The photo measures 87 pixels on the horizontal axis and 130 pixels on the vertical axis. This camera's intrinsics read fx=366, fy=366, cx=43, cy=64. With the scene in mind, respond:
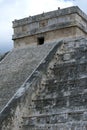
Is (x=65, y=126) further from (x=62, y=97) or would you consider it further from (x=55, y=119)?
(x=62, y=97)

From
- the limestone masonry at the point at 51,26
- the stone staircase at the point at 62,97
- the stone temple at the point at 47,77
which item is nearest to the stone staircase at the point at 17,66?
the stone temple at the point at 47,77

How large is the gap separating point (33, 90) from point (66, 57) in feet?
6.20

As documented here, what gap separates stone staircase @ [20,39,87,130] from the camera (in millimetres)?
9625

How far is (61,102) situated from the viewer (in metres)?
10.2

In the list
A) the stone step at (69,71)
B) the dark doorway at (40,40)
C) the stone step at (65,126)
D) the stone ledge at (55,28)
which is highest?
the stone ledge at (55,28)

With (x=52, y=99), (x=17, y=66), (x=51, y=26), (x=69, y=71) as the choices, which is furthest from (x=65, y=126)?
(x=51, y=26)

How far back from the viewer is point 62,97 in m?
10.3

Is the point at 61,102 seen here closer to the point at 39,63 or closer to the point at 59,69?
the point at 59,69

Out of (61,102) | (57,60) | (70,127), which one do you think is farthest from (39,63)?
(70,127)

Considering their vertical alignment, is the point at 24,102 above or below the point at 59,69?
below

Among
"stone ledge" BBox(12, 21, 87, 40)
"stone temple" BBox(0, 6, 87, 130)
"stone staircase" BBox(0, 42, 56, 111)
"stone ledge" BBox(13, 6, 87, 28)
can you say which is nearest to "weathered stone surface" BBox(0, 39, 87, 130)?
"stone temple" BBox(0, 6, 87, 130)

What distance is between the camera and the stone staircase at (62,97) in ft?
31.6

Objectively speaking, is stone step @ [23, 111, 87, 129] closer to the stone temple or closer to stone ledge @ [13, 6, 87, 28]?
the stone temple

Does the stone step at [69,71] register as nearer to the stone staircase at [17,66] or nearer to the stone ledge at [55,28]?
the stone staircase at [17,66]
